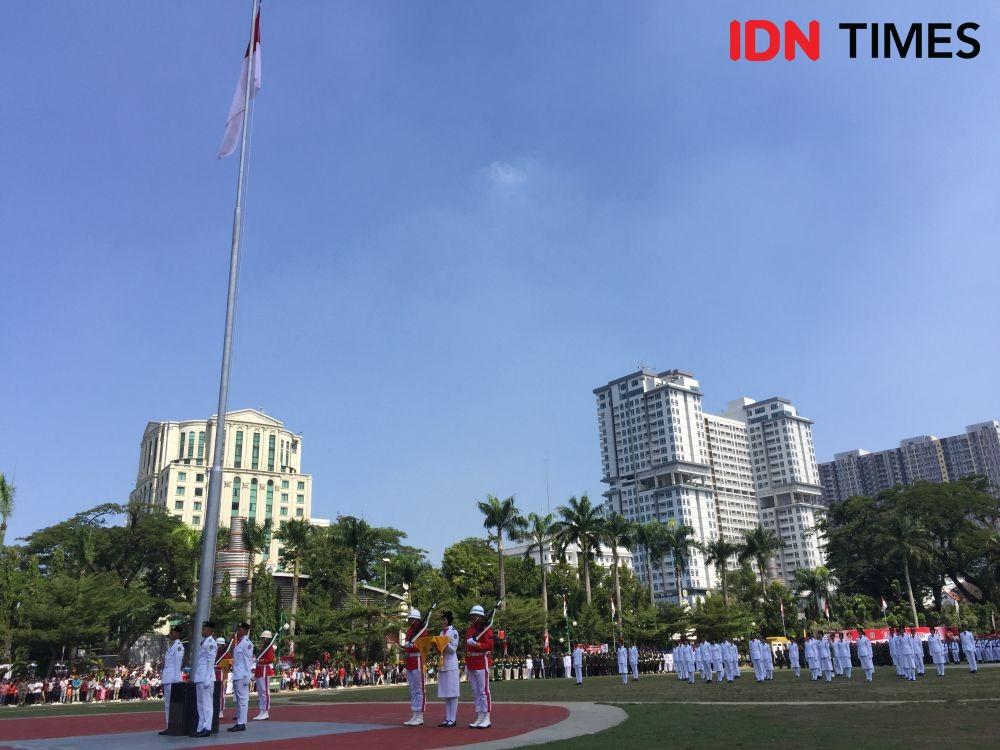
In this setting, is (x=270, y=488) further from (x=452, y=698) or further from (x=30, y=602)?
(x=452, y=698)

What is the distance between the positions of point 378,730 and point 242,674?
11.0 feet

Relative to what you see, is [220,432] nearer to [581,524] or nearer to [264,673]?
[264,673]

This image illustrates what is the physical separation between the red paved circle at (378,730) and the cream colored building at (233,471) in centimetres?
11296

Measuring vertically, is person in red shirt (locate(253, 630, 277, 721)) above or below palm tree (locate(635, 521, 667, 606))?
below

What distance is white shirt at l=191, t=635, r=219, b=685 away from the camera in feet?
42.1

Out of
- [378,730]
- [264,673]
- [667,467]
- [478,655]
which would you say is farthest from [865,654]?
[667,467]

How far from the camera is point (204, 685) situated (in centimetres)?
1289

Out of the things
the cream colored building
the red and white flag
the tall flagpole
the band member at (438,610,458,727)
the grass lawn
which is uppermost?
the cream colored building

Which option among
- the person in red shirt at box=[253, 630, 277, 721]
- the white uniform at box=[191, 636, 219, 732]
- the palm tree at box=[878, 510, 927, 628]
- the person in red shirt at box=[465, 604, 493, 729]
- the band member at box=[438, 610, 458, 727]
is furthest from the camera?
the palm tree at box=[878, 510, 927, 628]

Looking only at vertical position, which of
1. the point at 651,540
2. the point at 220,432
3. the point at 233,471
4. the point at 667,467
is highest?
the point at 667,467

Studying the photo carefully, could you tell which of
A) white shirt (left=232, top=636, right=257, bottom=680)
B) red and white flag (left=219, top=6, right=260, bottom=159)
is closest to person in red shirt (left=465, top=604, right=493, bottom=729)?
white shirt (left=232, top=636, right=257, bottom=680)

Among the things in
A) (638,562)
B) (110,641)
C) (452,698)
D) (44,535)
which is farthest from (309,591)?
(638,562)

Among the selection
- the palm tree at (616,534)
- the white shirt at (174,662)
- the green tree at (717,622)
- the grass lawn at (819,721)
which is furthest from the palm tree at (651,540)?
the white shirt at (174,662)

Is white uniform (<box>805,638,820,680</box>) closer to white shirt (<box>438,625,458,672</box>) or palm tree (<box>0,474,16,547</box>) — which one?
white shirt (<box>438,625,458,672</box>)
